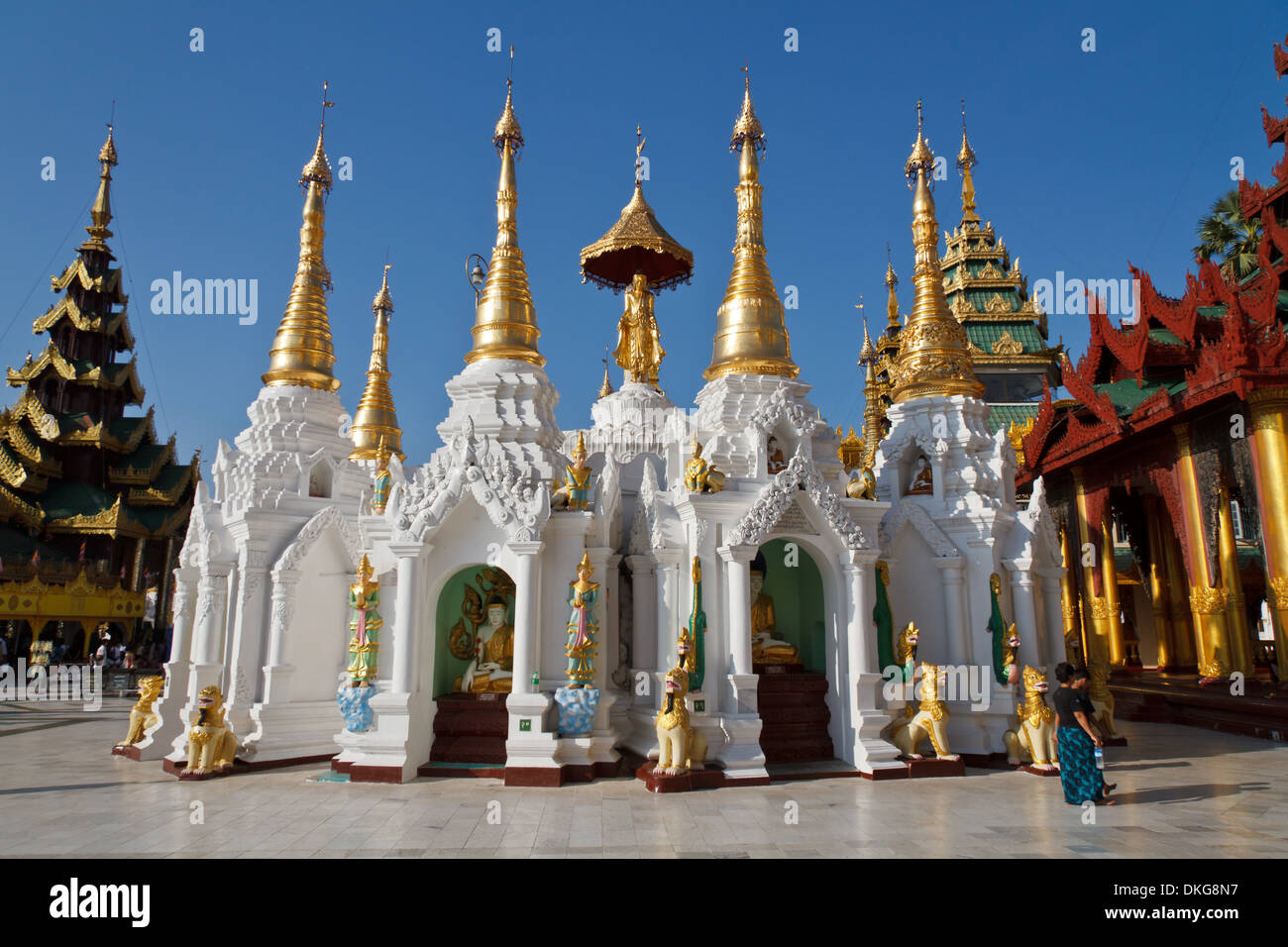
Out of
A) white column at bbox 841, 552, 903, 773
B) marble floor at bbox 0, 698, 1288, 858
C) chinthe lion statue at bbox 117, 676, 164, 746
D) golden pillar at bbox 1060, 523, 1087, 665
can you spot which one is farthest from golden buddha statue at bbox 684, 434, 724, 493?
golden pillar at bbox 1060, 523, 1087, 665

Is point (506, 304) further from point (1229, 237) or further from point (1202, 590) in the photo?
point (1229, 237)

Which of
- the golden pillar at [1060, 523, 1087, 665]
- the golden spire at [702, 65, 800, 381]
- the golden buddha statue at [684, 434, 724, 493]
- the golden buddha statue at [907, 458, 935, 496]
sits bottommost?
the golden pillar at [1060, 523, 1087, 665]

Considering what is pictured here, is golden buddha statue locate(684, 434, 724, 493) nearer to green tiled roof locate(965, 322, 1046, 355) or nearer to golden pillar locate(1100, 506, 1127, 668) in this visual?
golden pillar locate(1100, 506, 1127, 668)

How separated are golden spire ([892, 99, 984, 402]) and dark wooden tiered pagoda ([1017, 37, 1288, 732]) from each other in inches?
232

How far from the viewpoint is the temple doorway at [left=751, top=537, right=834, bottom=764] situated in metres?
12.5

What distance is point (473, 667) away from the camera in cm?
1303

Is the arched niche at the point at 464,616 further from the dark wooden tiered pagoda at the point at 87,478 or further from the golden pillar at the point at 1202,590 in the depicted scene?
the dark wooden tiered pagoda at the point at 87,478

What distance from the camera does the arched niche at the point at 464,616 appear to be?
13312mm

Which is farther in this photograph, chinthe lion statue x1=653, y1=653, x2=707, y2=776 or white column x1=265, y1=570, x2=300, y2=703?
white column x1=265, y1=570, x2=300, y2=703

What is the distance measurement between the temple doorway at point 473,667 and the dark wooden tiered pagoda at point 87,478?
2460cm

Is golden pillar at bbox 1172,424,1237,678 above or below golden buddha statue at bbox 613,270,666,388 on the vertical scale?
below

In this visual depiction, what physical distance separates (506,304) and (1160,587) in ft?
70.4

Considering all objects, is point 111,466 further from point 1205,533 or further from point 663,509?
point 1205,533

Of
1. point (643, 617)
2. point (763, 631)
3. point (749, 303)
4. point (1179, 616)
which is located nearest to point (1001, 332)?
point (1179, 616)
